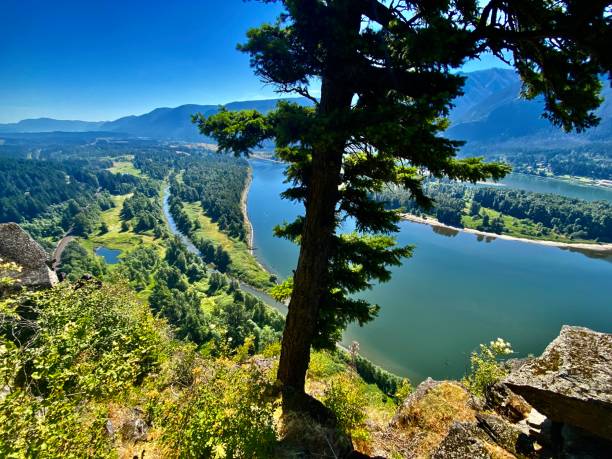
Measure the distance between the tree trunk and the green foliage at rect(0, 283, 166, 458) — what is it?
10.1 ft

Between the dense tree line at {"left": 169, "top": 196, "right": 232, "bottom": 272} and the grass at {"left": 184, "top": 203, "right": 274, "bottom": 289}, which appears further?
the dense tree line at {"left": 169, "top": 196, "right": 232, "bottom": 272}

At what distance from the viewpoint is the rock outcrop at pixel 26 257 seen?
10591mm

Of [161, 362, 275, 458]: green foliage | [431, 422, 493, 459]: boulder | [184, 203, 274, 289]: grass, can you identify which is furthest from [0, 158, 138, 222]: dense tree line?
[431, 422, 493, 459]: boulder

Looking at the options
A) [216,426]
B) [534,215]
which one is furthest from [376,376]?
[534,215]

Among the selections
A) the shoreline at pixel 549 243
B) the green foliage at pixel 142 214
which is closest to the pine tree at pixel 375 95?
the shoreline at pixel 549 243

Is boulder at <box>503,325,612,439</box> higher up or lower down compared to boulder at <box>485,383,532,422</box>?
higher up

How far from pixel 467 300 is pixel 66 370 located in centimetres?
5655

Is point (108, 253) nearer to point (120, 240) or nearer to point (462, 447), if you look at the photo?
point (120, 240)

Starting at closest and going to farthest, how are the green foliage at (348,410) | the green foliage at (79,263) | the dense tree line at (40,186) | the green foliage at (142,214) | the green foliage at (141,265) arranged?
the green foliage at (348,410) < the green foliage at (141,265) < the green foliage at (79,263) < the green foliage at (142,214) < the dense tree line at (40,186)

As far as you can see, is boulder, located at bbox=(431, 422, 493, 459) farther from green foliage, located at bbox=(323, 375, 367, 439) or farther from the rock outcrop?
the rock outcrop

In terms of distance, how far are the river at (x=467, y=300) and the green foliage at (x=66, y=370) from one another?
1325 inches

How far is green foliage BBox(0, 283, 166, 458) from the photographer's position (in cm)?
322

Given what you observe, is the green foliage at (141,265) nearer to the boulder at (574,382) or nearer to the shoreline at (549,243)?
the shoreline at (549,243)

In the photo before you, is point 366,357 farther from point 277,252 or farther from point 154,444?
point 277,252
